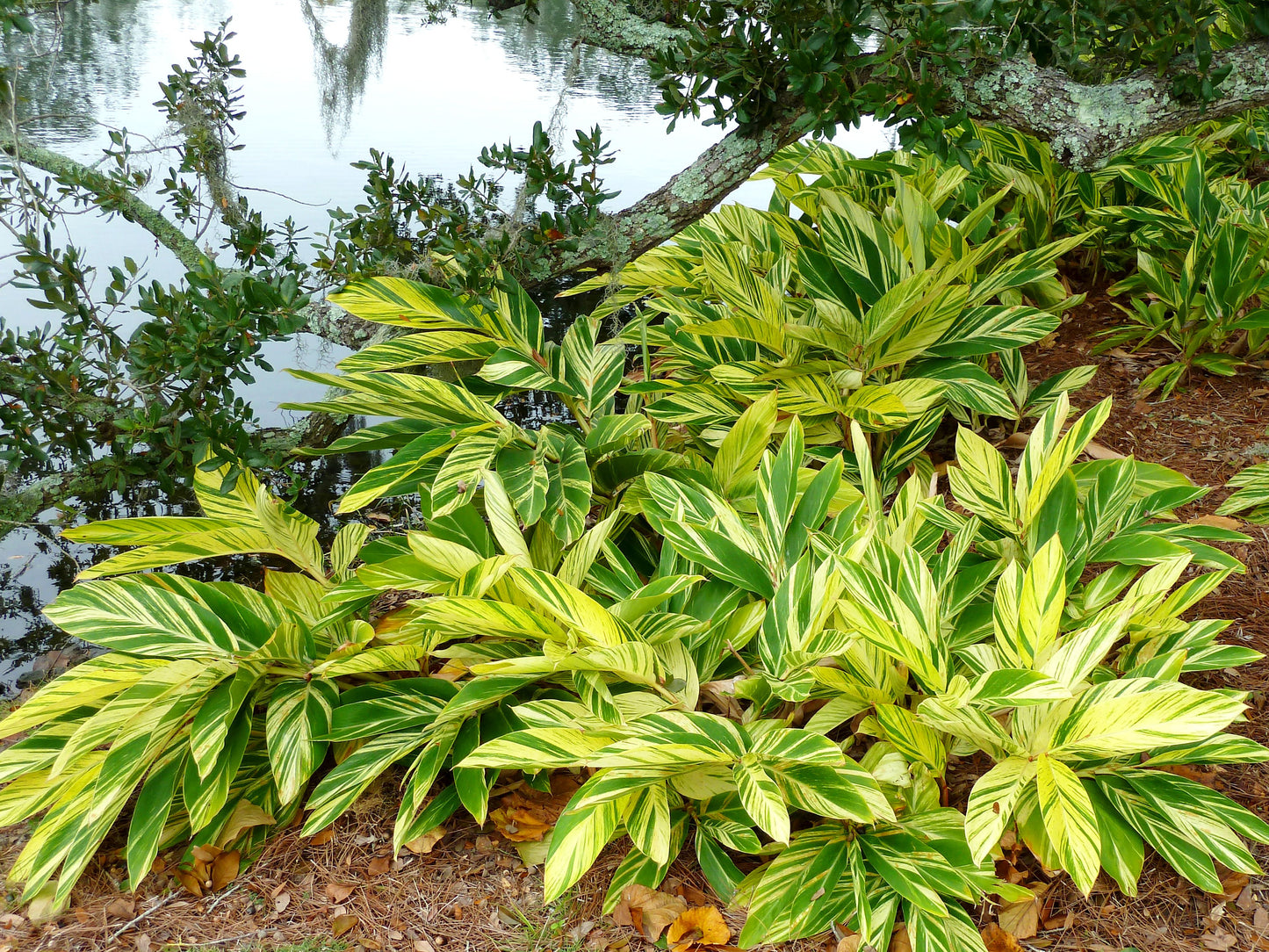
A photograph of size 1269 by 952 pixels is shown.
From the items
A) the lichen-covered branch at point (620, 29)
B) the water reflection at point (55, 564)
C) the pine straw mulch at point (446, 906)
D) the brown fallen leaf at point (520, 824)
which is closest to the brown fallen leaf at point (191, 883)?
the pine straw mulch at point (446, 906)

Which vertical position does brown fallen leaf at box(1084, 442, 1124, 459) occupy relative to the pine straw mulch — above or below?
above

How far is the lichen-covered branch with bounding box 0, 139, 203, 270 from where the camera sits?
222cm

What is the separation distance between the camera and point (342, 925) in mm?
1453

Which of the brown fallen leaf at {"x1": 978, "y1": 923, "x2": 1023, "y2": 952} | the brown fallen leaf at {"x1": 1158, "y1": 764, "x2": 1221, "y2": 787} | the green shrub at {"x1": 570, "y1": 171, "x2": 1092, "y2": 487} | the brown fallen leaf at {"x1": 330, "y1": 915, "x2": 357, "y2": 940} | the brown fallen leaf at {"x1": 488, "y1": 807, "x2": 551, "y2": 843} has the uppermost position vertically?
the green shrub at {"x1": 570, "y1": 171, "x2": 1092, "y2": 487}

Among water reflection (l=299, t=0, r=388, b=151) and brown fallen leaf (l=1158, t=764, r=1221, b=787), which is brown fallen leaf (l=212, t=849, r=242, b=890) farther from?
water reflection (l=299, t=0, r=388, b=151)

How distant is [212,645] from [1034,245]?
9.89ft

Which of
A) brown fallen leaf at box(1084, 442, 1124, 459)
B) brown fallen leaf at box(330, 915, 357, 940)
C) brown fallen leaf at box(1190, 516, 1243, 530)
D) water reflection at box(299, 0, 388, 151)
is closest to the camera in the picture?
brown fallen leaf at box(330, 915, 357, 940)

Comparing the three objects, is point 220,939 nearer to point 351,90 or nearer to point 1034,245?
point 1034,245

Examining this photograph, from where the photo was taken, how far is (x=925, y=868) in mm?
1344

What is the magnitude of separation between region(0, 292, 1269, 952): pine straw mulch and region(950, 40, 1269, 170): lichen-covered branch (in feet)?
4.34

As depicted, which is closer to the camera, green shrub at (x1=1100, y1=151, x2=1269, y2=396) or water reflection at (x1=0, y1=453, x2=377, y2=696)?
water reflection at (x1=0, y1=453, x2=377, y2=696)

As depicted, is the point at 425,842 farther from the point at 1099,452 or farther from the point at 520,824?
the point at 1099,452

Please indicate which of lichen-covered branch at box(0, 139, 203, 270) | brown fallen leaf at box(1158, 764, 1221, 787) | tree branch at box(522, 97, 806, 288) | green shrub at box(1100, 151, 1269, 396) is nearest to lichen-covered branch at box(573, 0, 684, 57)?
tree branch at box(522, 97, 806, 288)

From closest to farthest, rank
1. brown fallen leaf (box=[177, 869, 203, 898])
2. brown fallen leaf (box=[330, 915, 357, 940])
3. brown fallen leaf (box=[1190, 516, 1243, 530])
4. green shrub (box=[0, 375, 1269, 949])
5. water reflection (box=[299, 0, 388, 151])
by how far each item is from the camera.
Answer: green shrub (box=[0, 375, 1269, 949]), brown fallen leaf (box=[330, 915, 357, 940]), brown fallen leaf (box=[177, 869, 203, 898]), brown fallen leaf (box=[1190, 516, 1243, 530]), water reflection (box=[299, 0, 388, 151])
